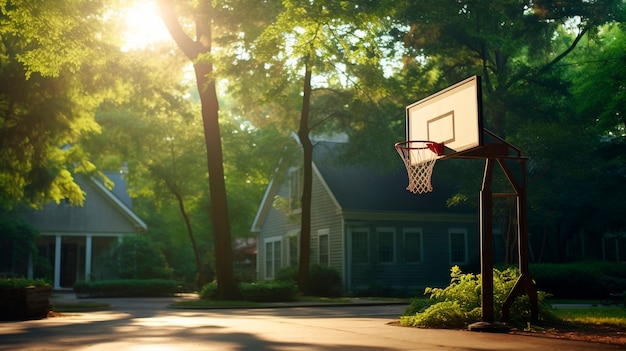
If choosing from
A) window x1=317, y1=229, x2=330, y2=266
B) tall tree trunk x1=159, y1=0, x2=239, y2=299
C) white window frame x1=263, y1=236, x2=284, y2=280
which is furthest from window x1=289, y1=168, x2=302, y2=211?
tall tree trunk x1=159, y1=0, x2=239, y2=299

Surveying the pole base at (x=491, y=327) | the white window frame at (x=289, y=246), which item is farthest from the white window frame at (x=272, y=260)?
the pole base at (x=491, y=327)

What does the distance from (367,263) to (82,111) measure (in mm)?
16552

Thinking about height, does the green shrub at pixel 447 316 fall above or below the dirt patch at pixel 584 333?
above

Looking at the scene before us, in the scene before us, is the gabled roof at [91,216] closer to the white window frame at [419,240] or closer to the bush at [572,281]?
the white window frame at [419,240]

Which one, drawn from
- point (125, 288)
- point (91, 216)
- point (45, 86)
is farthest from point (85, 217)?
point (45, 86)

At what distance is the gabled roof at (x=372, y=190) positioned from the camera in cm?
3925

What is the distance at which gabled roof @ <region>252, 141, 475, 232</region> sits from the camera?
3925 centimetres

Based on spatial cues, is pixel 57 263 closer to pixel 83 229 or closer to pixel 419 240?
pixel 83 229

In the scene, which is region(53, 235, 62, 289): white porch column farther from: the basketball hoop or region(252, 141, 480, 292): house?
the basketball hoop

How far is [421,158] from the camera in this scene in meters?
16.1

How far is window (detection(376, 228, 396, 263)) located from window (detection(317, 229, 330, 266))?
283 centimetres

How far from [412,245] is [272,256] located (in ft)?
34.4

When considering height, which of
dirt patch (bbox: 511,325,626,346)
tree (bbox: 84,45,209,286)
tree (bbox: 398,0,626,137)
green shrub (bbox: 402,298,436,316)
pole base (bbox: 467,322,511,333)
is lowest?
dirt patch (bbox: 511,325,626,346)

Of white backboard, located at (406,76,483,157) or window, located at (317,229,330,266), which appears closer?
white backboard, located at (406,76,483,157)
